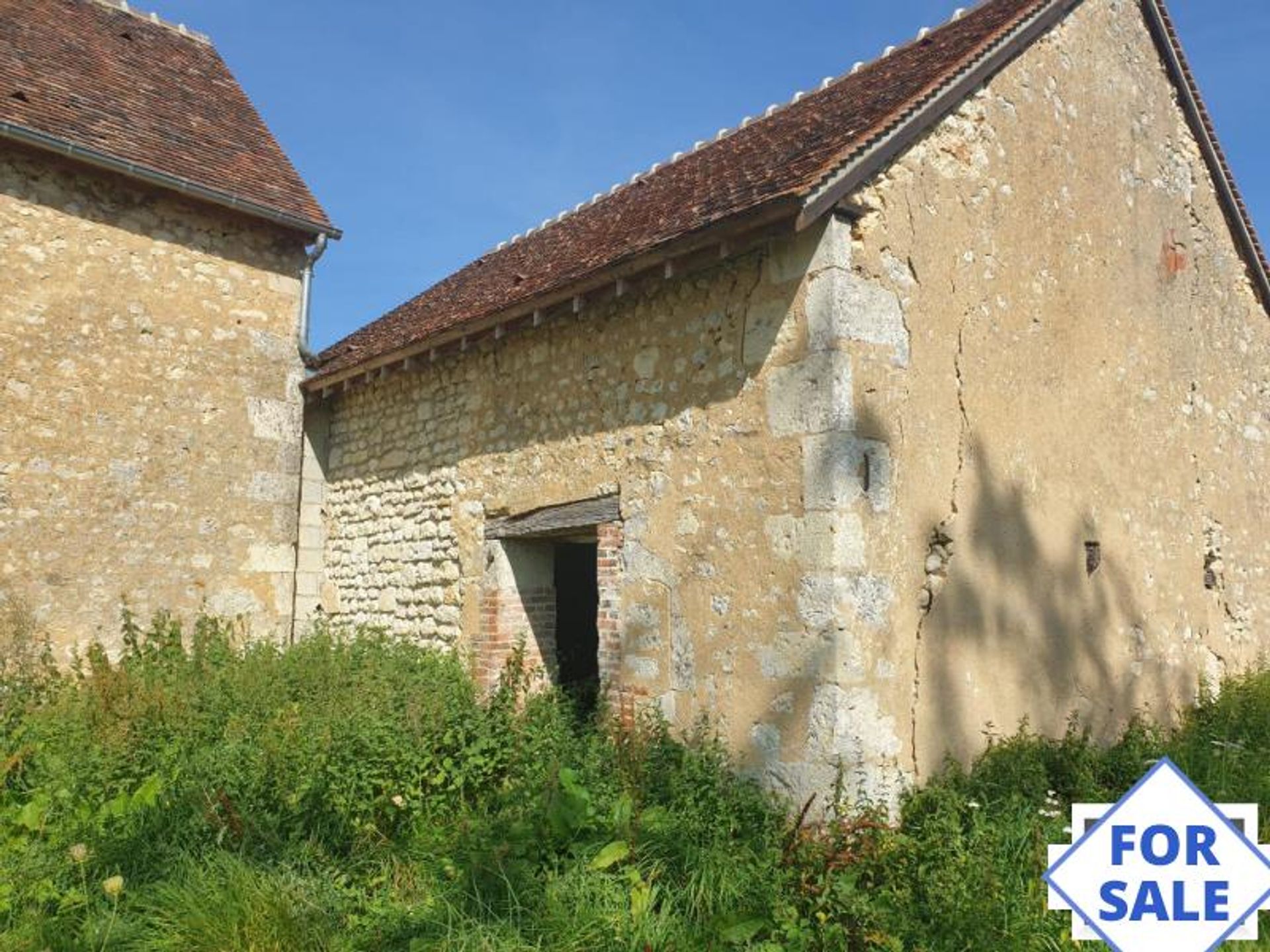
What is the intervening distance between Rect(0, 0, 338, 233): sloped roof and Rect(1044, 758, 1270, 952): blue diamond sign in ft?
26.6

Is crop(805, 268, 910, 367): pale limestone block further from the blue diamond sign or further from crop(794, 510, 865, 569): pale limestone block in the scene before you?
the blue diamond sign

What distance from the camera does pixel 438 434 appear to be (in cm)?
807

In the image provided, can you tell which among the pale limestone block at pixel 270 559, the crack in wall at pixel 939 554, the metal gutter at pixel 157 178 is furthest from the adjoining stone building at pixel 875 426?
the metal gutter at pixel 157 178

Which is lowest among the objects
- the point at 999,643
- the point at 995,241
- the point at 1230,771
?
the point at 1230,771

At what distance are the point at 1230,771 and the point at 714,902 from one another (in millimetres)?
3514

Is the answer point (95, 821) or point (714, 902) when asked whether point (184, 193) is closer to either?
point (95, 821)

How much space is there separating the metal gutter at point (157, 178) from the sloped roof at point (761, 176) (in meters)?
1.26

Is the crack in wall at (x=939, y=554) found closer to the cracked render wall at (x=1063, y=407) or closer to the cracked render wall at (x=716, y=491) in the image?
the cracked render wall at (x=1063, y=407)

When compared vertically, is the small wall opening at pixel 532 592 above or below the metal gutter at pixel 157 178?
below

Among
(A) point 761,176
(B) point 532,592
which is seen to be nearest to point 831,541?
(A) point 761,176

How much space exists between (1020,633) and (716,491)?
2.07 m

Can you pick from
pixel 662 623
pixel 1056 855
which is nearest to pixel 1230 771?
pixel 662 623

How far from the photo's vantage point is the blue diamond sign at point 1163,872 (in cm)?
239

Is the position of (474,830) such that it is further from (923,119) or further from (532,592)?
(923,119)
